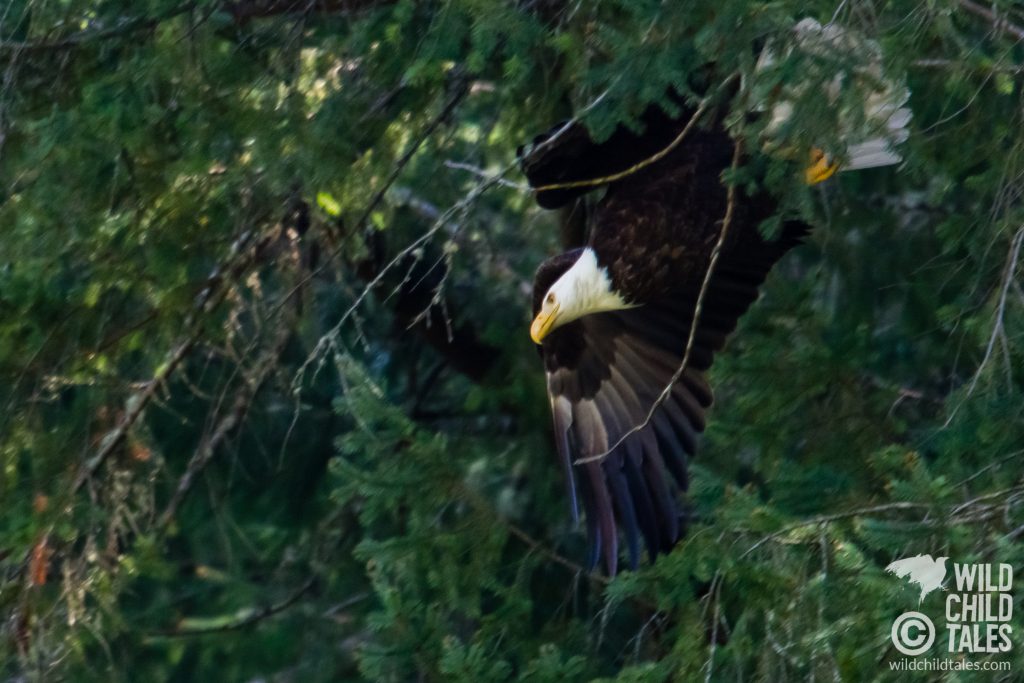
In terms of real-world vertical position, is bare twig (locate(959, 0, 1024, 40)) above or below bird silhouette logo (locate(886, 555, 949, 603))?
above

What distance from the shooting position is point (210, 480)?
6.32 meters

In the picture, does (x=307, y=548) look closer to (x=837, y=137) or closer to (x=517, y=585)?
(x=517, y=585)

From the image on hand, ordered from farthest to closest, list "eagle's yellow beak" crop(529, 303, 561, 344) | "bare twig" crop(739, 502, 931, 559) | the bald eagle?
1. "eagle's yellow beak" crop(529, 303, 561, 344)
2. the bald eagle
3. "bare twig" crop(739, 502, 931, 559)

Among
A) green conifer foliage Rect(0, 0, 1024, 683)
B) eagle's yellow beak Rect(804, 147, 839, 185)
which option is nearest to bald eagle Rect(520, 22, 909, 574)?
green conifer foliage Rect(0, 0, 1024, 683)

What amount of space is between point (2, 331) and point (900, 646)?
3.08 metres

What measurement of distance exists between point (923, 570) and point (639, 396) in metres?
1.93

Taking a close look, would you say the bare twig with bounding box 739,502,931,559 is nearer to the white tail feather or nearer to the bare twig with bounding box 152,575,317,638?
the white tail feather

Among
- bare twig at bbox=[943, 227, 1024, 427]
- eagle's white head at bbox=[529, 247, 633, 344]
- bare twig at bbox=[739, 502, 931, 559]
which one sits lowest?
bare twig at bbox=[739, 502, 931, 559]

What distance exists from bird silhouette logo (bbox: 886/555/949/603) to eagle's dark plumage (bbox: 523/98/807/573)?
138 cm

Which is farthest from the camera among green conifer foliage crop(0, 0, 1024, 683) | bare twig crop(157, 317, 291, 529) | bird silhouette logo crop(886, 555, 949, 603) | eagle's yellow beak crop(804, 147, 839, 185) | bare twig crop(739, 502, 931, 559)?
bare twig crop(157, 317, 291, 529)

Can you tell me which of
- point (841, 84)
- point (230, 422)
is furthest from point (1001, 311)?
point (230, 422)

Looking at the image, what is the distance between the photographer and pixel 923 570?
10.5 ft

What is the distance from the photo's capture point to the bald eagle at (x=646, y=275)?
15.4 ft

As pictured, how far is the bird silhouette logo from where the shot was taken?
10.4 ft
